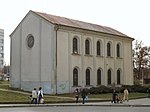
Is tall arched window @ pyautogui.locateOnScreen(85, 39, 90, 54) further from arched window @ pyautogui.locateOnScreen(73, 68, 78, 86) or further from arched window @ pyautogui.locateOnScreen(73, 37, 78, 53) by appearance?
arched window @ pyautogui.locateOnScreen(73, 68, 78, 86)

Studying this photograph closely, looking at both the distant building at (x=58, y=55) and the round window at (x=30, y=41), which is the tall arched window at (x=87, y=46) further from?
the round window at (x=30, y=41)

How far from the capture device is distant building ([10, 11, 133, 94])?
49469 millimetres

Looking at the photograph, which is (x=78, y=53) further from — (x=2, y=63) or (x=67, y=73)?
(x=2, y=63)

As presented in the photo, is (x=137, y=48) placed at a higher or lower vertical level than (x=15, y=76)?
higher

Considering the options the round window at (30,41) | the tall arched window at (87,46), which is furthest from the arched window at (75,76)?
the round window at (30,41)

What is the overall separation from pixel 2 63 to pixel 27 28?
109 metres

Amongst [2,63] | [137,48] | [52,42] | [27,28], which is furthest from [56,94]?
[2,63]

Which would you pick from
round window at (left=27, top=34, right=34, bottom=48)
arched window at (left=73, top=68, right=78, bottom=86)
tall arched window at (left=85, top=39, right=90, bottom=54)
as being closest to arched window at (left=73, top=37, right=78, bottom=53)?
tall arched window at (left=85, top=39, right=90, bottom=54)

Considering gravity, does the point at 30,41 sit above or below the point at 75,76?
above

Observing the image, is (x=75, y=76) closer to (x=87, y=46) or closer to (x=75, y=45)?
(x=75, y=45)

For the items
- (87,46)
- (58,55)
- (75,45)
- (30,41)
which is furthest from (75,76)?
(30,41)

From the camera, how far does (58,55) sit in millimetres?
49438

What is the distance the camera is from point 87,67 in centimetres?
5512

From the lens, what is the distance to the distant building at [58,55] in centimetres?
4947
